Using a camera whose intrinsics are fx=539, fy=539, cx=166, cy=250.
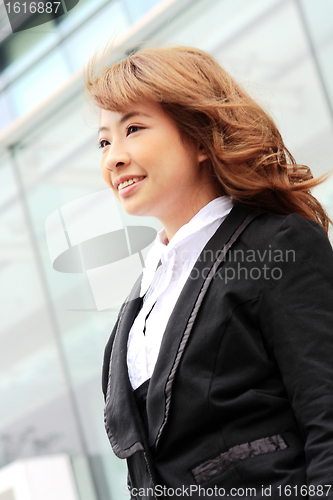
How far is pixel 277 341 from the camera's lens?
760 millimetres

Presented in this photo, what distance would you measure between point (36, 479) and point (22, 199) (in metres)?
1.94

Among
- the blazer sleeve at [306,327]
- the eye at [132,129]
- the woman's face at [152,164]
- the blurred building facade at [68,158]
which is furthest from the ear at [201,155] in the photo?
the blurred building facade at [68,158]

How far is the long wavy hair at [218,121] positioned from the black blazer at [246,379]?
0.37 ft

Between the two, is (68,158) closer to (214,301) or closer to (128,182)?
(128,182)

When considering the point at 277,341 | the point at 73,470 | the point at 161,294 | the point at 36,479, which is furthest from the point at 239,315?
the point at 73,470

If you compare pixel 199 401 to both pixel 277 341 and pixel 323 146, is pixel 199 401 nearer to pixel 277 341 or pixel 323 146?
pixel 277 341

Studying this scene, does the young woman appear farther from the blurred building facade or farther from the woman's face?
the blurred building facade

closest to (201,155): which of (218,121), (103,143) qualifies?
(218,121)

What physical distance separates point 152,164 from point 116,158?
2.7 inches

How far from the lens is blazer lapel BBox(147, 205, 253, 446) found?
0.78m

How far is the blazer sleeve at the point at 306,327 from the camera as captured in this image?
27.2 inches

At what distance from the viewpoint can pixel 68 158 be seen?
363 centimetres

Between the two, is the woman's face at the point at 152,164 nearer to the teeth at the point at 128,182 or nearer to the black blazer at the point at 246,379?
the teeth at the point at 128,182

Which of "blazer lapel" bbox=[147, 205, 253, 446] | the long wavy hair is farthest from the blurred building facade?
"blazer lapel" bbox=[147, 205, 253, 446]
